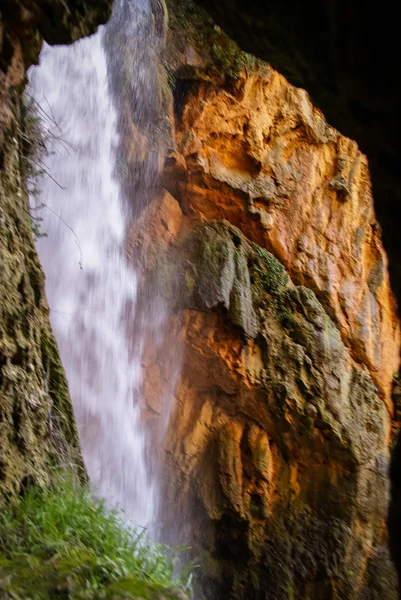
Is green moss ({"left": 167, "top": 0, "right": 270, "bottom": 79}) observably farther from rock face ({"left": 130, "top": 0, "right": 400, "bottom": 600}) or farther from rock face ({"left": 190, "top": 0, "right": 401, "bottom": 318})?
rock face ({"left": 190, "top": 0, "right": 401, "bottom": 318})

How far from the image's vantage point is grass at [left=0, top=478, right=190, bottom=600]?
2.57 meters

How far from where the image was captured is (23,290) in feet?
13.4

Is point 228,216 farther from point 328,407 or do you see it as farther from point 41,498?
point 41,498

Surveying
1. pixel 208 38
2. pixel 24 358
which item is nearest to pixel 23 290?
pixel 24 358

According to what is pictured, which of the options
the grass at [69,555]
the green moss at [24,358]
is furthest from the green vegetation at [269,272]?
the grass at [69,555]

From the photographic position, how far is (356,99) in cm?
233

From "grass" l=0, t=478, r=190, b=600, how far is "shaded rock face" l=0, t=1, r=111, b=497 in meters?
0.25

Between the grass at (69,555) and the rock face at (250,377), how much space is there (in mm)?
5541

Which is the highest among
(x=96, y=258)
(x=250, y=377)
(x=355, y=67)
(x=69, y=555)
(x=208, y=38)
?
(x=208, y=38)

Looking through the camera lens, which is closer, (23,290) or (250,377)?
(23,290)

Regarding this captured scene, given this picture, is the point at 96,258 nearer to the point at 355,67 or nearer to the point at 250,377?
the point at 250,377

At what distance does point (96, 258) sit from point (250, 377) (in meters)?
3.47

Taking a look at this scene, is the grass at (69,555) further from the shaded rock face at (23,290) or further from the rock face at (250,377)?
the rock face at (250,377)

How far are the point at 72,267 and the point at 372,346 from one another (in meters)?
6.68
